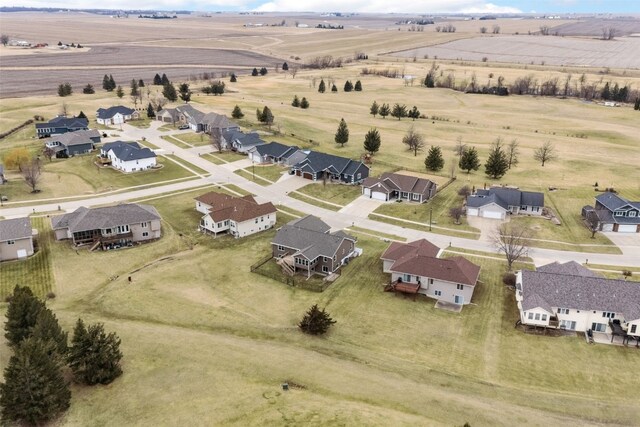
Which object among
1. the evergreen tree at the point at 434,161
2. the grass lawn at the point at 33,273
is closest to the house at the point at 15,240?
the grass lawn at the point at 33,273

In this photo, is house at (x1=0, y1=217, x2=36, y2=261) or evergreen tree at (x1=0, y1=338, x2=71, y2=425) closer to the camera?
evergreen tree at (x1=0, y1=338, x2=71, y2=425)

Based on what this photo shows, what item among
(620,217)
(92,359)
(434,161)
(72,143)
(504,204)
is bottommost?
(620,217)

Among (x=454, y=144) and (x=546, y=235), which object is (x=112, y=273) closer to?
(x=546, y=235)

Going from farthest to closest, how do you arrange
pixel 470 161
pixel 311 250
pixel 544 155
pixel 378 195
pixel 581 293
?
pixel 544 155
pixel 470 161
pixel 378 195
pixel 311 250
pixel 581 293

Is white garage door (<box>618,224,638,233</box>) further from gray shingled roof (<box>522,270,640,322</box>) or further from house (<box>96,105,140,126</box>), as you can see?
house (<box>96,105,140,126</box>)

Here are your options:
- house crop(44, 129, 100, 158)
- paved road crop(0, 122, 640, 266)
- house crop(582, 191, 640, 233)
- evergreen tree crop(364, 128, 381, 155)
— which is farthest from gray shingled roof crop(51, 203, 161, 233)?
house crop(582, 191, 640, 233)

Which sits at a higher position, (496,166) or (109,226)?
(496,166)

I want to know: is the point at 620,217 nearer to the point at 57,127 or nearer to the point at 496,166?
the point at 496,166

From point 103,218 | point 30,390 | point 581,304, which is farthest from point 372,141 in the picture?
point 30,390
